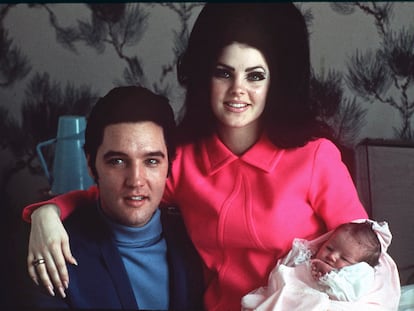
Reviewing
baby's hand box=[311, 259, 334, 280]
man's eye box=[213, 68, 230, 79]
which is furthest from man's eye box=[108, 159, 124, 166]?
baby's hand box=[311, 259, 334, 280]

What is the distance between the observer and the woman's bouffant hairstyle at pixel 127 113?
88 centimetres

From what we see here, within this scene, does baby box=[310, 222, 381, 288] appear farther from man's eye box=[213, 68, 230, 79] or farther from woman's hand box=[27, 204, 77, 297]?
woman's hand box=[27, 204, 77, 297]

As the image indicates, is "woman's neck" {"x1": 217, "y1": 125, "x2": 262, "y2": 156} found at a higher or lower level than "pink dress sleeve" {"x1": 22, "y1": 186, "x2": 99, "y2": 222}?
higher

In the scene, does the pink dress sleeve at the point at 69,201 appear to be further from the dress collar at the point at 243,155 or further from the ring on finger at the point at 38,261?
the dress collar at the point at 243,155

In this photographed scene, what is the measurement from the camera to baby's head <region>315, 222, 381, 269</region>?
0.80m

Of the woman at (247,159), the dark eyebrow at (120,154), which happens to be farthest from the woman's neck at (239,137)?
the dark eyebrow at (120,154)

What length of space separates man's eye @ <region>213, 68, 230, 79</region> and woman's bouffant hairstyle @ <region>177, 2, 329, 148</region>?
11 mm

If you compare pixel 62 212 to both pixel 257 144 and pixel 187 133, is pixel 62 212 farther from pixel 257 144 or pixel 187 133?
pixel 257 144

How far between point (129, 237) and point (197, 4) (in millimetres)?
420

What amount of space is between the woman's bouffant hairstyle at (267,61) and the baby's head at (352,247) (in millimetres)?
163

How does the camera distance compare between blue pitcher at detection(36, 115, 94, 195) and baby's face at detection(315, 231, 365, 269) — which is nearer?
baby's face at detection(315, 231, 365, 269)

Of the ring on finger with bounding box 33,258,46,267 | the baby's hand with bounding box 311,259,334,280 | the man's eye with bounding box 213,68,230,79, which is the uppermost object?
the man's eye with bounding box 213,68,230,79

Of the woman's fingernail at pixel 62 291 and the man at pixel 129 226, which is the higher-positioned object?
the man at pixel 129 226

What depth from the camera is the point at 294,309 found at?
81 centimetres
